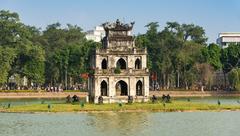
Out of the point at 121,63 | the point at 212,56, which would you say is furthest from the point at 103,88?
the point at 212,56

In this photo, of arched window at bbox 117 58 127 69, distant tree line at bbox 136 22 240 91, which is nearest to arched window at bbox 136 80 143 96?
arched window at bbox 117 58 127 69

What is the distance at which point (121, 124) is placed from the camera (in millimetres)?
60406

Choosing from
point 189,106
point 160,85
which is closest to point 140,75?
point 189,106

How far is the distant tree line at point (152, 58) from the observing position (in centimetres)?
14338

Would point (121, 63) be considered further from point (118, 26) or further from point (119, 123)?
point (119, 123)

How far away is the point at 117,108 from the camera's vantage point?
257 feet

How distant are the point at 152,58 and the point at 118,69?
2449 inches

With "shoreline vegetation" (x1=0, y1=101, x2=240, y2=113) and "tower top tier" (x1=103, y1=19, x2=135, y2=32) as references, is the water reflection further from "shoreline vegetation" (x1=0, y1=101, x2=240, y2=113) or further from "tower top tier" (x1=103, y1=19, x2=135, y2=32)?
"tower top tier" (x1=103, y1=19, x2=135, y2=32)

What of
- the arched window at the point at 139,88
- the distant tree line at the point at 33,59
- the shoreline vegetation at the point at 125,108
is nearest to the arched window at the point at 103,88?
the arched window at the point at 139,88

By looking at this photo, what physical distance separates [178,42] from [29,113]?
84.5 metres

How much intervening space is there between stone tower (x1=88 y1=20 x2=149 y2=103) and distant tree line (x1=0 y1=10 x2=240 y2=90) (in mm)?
45262

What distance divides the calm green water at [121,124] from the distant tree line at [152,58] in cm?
6799

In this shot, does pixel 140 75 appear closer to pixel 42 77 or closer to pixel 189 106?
pixel 189 106

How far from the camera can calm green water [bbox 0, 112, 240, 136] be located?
5306cm
